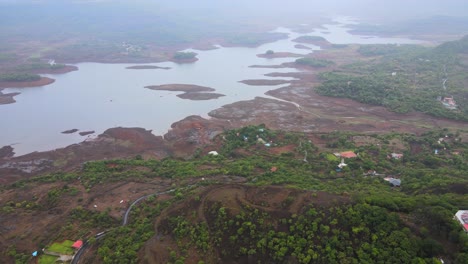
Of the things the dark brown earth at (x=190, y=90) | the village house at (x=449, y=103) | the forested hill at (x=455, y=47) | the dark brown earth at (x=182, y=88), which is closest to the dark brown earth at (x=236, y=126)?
the village house at (x=449, y=103)

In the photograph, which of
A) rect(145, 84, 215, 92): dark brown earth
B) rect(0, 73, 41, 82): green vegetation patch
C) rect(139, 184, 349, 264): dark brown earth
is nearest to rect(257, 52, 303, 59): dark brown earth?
rect(145, 84, 215, 92): dark brown earth

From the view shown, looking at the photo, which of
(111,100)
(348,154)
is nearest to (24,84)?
(111,100)

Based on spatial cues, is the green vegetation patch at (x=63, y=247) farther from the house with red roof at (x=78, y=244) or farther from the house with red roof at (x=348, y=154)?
the house with red roof at (x=348, y=154)

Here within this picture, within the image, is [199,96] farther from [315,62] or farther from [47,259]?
[47,259]

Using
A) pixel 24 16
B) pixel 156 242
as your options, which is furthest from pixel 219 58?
pixel 24 16

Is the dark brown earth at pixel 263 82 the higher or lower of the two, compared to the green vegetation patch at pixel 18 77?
higher

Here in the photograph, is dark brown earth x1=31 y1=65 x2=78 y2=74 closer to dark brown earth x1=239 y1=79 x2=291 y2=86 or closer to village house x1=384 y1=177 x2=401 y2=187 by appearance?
dark brown earth x1=239 y1=79 x2=291 y2=86

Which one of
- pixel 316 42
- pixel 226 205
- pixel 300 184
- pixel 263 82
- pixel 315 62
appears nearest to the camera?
pixel 226 205

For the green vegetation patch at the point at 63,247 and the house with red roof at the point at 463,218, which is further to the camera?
the green vegetation patch at the point at 63,247
